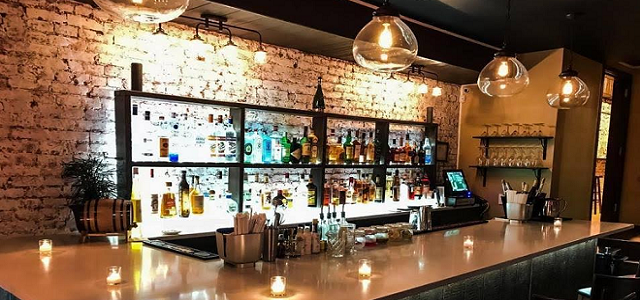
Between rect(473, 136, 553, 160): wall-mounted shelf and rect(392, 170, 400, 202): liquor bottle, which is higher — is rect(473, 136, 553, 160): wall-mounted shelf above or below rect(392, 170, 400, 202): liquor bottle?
above

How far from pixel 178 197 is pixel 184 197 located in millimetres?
44

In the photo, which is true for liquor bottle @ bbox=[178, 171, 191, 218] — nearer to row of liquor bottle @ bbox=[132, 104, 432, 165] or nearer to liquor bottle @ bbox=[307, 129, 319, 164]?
row of liquor bottle @ bbox=[132, 104, 432, 165]

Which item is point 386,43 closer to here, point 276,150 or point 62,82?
point 276,150

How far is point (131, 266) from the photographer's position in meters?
1.88

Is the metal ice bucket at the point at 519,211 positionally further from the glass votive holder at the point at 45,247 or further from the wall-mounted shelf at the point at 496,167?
the glass votive holder at the point at 45,247

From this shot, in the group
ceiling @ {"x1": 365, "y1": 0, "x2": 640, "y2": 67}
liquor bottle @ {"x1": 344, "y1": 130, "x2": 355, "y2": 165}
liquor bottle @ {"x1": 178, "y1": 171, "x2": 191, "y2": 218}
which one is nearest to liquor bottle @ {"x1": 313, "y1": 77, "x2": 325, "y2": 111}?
liquor bottle @ {"x1": 344, "y1": 130, "x2": 355, "y2": 165}

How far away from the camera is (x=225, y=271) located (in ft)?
6.07

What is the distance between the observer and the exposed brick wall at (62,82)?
2.54 m

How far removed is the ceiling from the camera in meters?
3.55

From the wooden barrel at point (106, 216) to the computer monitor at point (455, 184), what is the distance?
3.45 m

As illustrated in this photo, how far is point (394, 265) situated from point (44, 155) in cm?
207

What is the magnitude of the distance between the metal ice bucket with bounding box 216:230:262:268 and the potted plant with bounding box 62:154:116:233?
0.92 meters

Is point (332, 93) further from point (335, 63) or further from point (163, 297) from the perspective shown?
point (163, 297)

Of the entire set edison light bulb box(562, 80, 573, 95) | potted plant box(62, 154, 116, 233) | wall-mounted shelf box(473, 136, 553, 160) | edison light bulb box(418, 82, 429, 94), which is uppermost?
edison light bulb box(418, 82, 429, 94)
